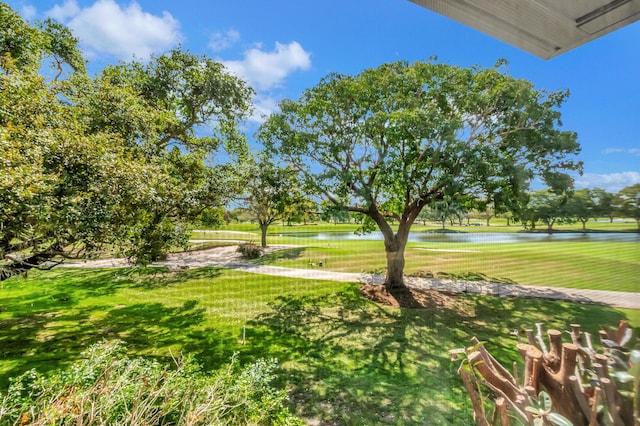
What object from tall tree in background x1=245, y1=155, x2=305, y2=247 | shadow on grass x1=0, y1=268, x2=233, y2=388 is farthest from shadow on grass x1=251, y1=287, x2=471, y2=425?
tall tree in background x1=245, y1=155, x2=305, y2=247

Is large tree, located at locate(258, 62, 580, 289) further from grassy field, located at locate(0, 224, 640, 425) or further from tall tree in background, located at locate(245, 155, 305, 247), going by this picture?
grassy field, located at locate(0, 224, 640, 425)

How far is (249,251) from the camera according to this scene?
19.3 ft

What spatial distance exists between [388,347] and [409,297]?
124 cm

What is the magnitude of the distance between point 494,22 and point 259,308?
3037 mm

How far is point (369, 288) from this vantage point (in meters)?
3.39

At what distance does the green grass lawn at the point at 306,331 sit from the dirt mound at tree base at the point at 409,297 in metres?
0.12

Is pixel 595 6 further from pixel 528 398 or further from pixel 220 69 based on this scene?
pixel 220 69

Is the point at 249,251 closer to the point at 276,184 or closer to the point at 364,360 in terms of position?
the point at 276,184

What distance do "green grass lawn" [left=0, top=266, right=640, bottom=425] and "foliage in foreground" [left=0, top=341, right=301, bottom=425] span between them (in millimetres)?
514

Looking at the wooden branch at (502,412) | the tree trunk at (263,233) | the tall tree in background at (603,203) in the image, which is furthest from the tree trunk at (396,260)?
the tree trunk at (263,233)

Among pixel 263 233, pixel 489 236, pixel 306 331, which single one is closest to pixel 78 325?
pixel 306 331

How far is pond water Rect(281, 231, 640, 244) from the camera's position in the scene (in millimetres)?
971

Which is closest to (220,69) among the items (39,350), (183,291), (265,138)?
(265,138)

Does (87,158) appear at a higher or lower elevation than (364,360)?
higher
